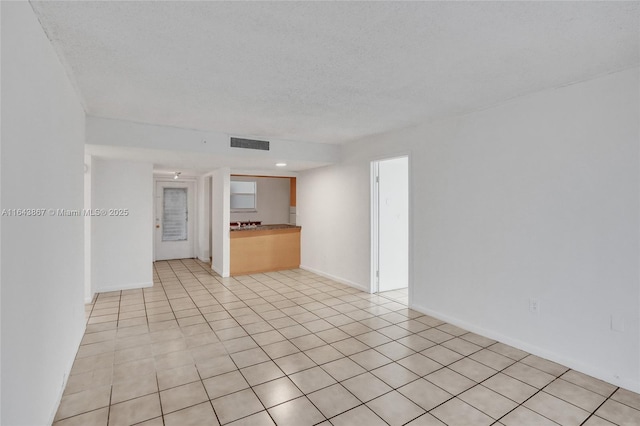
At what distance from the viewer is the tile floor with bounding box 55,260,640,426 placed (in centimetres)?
215

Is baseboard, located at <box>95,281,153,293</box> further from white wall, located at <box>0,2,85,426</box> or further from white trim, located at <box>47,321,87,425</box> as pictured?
white wall, located at <box>0,2,85,426</box>

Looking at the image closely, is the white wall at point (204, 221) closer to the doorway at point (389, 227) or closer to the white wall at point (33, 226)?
the doorway at point (389, 227)

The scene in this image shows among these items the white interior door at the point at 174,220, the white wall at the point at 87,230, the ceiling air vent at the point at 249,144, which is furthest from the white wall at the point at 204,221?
the ceiling air vent at the point at 249,144

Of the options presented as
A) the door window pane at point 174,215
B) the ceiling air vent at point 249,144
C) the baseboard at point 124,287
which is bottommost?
the baseboard at point 124,287

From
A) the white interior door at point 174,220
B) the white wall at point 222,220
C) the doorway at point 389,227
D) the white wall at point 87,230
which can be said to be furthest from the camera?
the white interior door at point 174,220

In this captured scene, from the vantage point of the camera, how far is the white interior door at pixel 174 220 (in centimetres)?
778

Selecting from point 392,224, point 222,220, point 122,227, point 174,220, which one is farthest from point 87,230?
point 392,224

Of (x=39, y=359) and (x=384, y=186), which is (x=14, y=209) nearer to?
(x=39, y=359)

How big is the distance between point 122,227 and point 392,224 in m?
4.26

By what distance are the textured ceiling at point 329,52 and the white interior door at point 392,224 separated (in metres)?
1.66

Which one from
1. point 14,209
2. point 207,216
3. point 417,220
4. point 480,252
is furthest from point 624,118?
point 207,216

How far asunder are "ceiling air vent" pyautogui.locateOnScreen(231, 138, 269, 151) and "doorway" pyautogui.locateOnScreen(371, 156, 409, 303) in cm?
163

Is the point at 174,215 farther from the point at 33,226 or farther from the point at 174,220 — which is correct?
the point at 33,226

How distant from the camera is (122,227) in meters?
5.20
